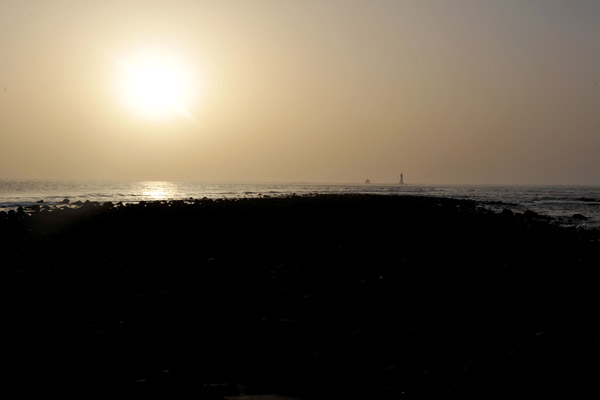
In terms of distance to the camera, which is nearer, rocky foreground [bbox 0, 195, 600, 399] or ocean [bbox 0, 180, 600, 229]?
rocky foreground [bbox 0, 195, 600, 399]

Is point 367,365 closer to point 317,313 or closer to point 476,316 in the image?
point 317,313

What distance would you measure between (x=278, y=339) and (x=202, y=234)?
445 inches

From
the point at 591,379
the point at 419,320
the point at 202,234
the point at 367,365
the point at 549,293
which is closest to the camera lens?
the point at 591,379

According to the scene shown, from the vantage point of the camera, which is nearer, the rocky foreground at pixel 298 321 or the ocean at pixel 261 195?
the rocky foreground at pixel 298 321

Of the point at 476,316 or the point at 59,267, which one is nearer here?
the point at 476,316

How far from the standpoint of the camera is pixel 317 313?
7.36 meters

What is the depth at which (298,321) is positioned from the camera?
6988mm

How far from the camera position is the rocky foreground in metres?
4.97

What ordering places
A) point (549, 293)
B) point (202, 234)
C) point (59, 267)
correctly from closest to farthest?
point (549, 293) → point (59, 267) → point (202, 234)

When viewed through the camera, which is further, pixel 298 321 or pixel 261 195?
pixel 261 195

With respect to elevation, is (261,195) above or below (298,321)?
above

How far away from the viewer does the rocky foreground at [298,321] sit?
4973 millimetres

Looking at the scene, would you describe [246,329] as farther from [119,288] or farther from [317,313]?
[119,288]

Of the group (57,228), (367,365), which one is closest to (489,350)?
(367,365)
